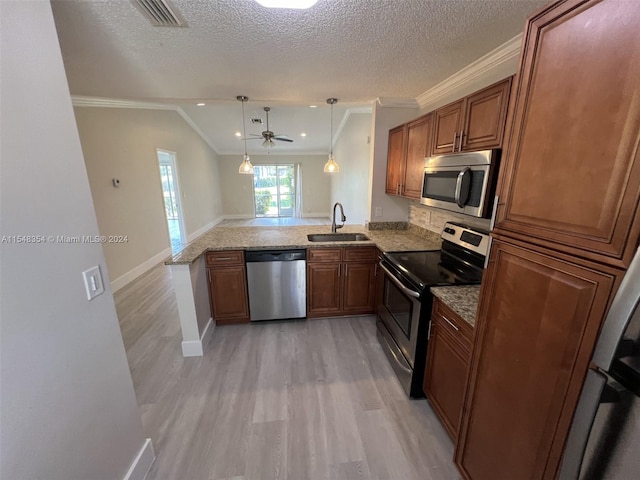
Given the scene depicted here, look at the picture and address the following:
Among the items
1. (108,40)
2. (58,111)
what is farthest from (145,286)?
(58,111)

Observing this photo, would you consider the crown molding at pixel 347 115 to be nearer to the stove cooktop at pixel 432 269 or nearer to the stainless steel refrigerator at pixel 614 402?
the stove cooktop at pixel 432 269

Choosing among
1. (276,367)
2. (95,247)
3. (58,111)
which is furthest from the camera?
(276,367)

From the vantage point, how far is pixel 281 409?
69.9 inches

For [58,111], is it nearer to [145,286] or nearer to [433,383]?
[433,383]

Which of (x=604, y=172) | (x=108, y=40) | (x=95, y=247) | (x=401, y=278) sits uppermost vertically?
(x=108, y=40)

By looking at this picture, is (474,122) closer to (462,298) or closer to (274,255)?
(462,298)

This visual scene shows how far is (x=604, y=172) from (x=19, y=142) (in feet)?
5.46

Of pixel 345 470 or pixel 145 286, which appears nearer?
pixel 345 470

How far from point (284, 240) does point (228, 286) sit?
740 mm

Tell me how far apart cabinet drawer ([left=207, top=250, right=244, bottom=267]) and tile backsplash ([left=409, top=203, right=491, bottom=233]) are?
2.02 metres

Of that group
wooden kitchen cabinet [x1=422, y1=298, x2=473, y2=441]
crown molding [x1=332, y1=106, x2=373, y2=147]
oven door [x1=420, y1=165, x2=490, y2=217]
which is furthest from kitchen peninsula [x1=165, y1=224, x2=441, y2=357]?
crown molding [x1=332, y1=106, x2=373, y2=147]

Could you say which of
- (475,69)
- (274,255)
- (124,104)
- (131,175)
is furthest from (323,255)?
(124,104)

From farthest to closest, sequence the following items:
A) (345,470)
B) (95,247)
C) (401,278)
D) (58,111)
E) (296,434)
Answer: (401,278)
(296,434)
(345,470)
(95,247)
(58,111)

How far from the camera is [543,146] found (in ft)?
2.61
